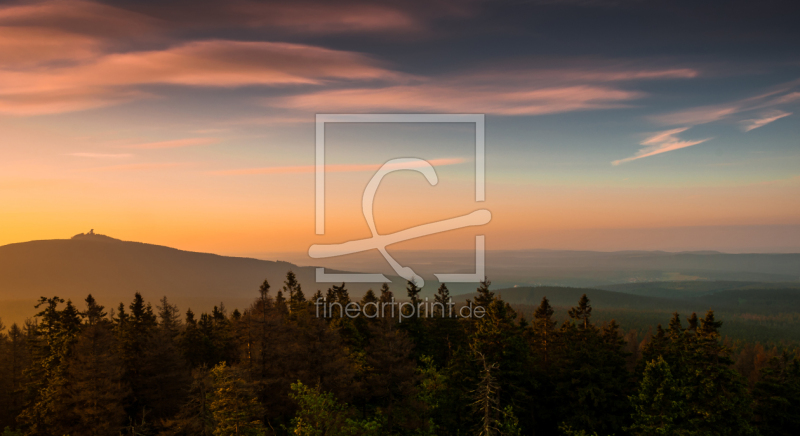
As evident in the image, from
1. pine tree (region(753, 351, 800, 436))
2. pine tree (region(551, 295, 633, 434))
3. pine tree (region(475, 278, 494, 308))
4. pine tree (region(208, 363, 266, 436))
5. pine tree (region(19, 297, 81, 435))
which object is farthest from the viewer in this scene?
pine tree (region(475, 278, 494, 308))

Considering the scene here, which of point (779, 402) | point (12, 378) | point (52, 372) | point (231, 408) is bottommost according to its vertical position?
point (12, 378)

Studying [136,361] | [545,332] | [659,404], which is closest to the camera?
[659,404]

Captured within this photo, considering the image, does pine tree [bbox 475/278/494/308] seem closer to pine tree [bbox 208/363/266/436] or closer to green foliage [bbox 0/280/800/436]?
green foliage [bbox 0/280/800/436]

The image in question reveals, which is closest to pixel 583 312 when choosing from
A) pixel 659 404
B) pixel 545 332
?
pixel 545 332

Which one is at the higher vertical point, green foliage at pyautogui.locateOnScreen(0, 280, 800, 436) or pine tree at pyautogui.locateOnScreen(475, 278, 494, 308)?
pine tree at pyautogui.locateOnScreen(475, 278, 494, 308)

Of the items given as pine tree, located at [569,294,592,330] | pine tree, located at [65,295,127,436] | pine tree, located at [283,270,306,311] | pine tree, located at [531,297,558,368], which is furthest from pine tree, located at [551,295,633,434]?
pine tree, located at [65,295,127,436]

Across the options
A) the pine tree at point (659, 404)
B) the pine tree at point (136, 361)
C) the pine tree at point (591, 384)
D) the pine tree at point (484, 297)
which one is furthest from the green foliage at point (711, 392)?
the pine tree at point (136, 361)

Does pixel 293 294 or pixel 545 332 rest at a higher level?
pixel 293 294

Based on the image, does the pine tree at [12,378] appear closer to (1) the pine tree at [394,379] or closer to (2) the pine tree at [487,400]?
(1) the pine tree at [394,379]

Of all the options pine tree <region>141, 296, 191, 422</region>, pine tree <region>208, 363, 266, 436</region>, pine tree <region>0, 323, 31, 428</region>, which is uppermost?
pine tree <region>208, 363, 266, 436</region>

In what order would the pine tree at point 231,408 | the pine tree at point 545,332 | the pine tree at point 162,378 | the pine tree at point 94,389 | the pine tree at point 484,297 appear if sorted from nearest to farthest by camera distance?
the pine tree at point 231,408
the pine tree at point 94,389
the pine tree at point 162,378
the pine tree at point 545,332
the pine tree at point 484,297

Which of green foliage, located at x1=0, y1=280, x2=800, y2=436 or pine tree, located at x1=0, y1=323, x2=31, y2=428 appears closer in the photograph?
green foliage, located at x1=0, y1=280, x2=800, y2=436

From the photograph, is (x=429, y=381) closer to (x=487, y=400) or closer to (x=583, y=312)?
(x=583, y=312)

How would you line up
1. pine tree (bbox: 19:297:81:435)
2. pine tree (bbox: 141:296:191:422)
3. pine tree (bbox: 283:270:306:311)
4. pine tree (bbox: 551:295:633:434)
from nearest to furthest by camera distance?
pine tree (bbox: 19:297:81:435) < pine tree (bbox: 551:295:633:434) < pine tree (bbox: 141:296:191:422) < pine tree (bbox: 283:270:306:311)
